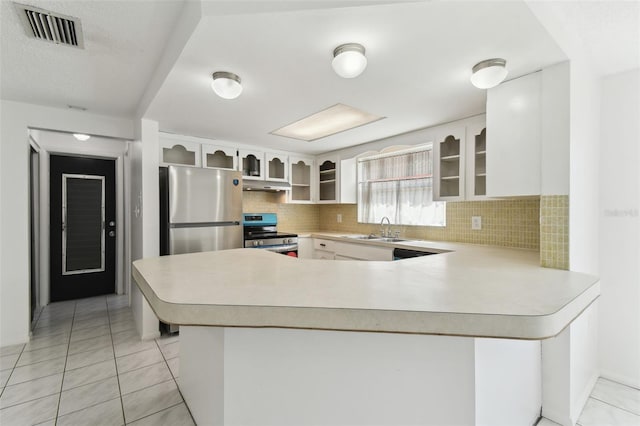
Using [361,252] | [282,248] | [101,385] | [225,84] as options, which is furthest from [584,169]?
[101,385]

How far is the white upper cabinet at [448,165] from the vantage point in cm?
272

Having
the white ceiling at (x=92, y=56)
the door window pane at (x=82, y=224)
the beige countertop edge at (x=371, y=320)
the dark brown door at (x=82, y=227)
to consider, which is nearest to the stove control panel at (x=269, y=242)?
the white ceiling at (x=92, y=56)

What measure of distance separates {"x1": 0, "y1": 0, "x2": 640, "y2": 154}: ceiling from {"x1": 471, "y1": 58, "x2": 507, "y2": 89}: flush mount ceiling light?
0.06m

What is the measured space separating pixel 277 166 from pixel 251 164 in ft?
1.43

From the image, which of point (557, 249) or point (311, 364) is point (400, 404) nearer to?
point (311, 364)

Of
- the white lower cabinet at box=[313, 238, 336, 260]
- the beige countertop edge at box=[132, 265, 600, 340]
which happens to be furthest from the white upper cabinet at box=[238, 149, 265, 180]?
the beige countertop edge at box=[132, 265, 600, 340]

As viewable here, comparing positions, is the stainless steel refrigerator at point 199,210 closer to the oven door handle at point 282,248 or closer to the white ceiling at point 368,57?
the oven door handle at point 282,248

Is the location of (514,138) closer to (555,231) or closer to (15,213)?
(555,231)

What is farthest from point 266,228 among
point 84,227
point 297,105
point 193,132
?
point 84,227

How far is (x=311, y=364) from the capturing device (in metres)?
1.11

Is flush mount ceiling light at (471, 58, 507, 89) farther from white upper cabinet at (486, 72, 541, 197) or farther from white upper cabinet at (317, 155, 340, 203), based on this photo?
white upper cabinet at (317, 155, 340, 203)

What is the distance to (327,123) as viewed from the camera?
9.90 ft

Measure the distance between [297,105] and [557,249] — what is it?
6.68ft

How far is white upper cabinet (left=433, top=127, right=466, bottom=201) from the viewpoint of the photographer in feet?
8.93
